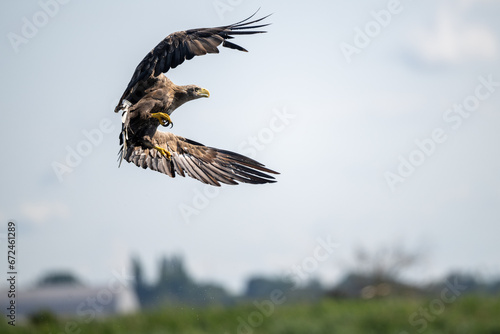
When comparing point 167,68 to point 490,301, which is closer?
point 167,68

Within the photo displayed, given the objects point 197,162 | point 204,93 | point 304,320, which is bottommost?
point 304,320

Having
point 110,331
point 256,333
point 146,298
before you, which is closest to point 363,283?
point 256,333

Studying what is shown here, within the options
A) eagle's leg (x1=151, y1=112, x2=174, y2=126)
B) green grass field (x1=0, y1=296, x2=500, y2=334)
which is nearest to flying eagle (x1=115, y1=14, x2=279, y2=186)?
eagle's leg (x1=151, y1=112, x2=174, y2=126)

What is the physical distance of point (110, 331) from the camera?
29453 millimetres

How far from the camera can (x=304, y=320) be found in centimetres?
3019

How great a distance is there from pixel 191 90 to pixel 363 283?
2757cm

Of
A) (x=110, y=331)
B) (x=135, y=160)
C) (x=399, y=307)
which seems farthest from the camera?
(x=399, y=307)

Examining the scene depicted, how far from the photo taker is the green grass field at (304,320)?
29672 mm

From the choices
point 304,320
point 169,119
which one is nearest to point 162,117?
point 169,119

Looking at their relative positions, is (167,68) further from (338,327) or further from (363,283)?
(363,283)

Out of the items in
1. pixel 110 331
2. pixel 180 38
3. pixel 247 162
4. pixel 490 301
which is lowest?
pixel 490 301

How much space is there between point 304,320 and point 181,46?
22.7 m

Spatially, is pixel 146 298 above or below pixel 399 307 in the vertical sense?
above

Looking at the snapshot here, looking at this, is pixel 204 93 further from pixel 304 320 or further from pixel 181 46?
pixel 304 320
